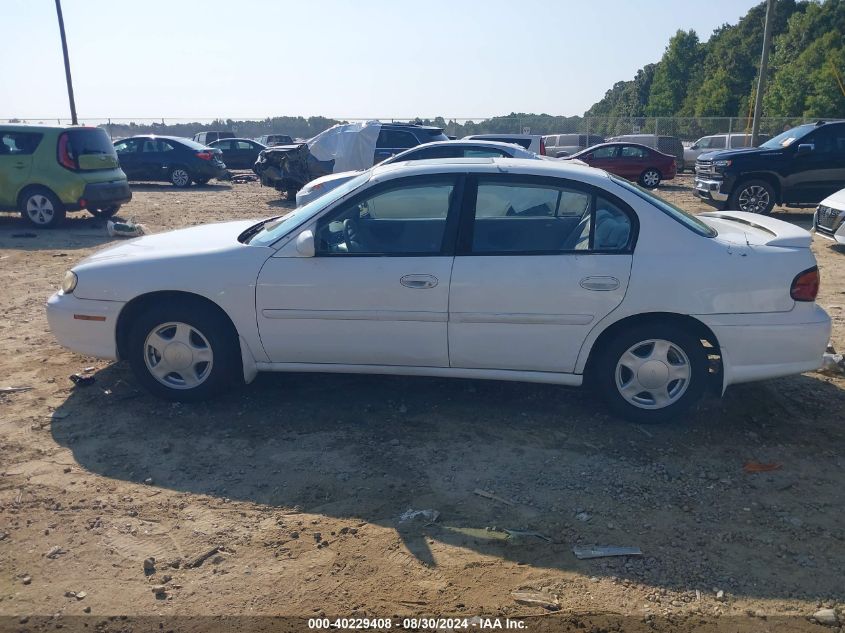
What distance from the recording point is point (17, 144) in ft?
38.9

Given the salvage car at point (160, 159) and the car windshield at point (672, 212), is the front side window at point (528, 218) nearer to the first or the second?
the car windshield at point (672, 212)

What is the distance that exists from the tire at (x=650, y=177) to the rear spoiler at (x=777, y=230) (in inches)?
688

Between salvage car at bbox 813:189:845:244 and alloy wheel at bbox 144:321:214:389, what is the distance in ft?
30.0

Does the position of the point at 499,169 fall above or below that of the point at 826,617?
above

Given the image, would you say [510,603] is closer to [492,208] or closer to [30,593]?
[30,593]

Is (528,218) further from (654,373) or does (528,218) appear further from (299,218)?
(299,218)

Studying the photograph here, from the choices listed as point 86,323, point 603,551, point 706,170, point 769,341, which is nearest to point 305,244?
point 86,323

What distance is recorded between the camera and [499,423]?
178 inches

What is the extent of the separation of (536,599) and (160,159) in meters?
20.8

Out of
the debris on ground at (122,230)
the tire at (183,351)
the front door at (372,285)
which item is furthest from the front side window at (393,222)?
the debris on ground at (122,230)

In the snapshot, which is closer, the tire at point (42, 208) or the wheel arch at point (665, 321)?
the wheel arch at point (665, 321)

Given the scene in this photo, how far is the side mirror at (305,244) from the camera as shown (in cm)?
436

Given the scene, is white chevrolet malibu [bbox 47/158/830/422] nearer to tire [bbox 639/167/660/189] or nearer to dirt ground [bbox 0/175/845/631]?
dirt ground [bbox 0/175/845/631]

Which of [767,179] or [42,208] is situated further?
[767,179]
